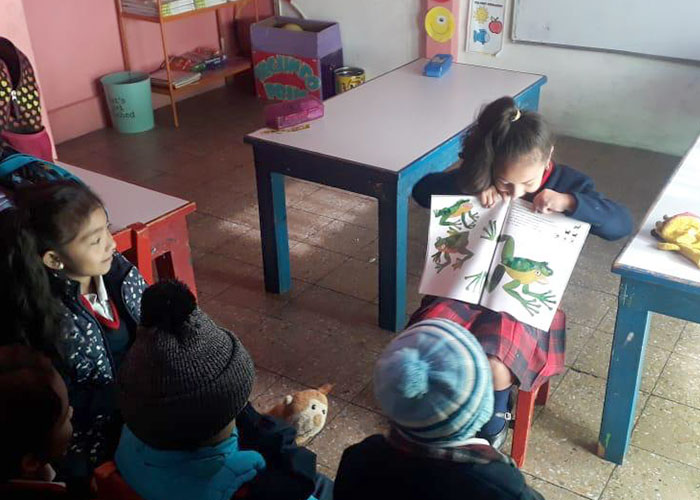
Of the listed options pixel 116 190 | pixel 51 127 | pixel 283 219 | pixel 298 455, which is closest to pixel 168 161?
pixel 51 127

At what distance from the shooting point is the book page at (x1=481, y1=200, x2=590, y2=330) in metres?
1.88

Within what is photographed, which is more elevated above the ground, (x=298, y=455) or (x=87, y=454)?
(x=298, y=455)

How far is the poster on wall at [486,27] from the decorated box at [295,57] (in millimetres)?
957

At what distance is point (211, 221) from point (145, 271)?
152 cm

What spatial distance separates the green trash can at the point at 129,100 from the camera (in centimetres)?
465

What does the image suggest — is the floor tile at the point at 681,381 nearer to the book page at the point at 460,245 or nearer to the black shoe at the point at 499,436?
the black shoe at the point at 499,436

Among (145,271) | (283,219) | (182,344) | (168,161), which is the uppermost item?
(182,344)

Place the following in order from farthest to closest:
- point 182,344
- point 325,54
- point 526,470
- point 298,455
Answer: point 325,54 → point 526,470 → point 298,455 → point 182,344

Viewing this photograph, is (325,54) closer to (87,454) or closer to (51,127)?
(51,127)

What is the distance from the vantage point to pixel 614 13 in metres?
4.12

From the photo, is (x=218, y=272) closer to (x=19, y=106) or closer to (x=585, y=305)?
(x=19, y=106)

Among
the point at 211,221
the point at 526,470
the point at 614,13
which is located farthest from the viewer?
the point at 614,13

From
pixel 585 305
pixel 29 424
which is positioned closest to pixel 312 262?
pixel 585 305

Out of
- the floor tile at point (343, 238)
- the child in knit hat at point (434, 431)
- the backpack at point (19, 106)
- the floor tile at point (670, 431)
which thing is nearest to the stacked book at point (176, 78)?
the floor tile at point (343, 238)
